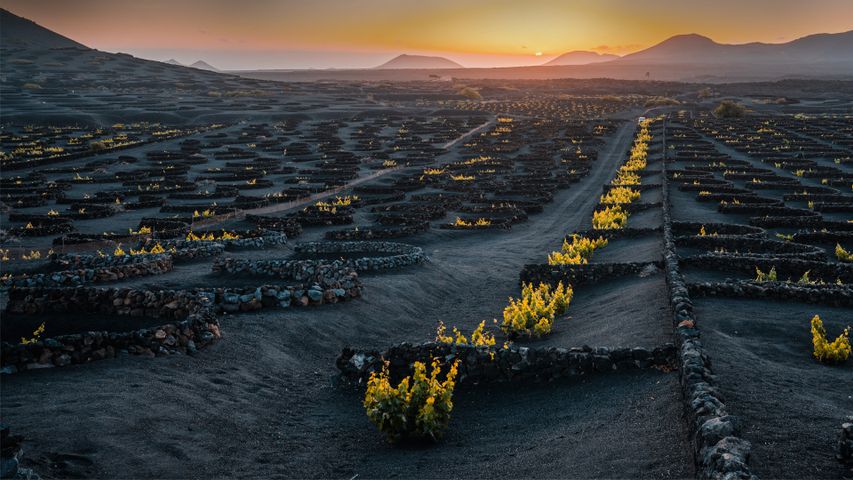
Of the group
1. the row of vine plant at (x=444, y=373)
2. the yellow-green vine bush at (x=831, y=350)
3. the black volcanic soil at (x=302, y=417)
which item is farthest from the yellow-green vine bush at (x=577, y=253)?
the yellow-green vine bush at (x=831, y=350)

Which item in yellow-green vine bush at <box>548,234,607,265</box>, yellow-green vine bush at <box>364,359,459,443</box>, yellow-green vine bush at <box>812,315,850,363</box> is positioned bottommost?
yellow-green vine bush at <box>548,234,607,265</box>

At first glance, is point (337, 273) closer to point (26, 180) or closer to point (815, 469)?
point (815, 469)

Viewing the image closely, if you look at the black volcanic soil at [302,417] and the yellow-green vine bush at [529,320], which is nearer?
the black volcanic soil at [302,417]

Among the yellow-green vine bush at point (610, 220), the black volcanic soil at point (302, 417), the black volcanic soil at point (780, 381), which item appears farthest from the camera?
the yellow-green vine bush at point (610, 220)

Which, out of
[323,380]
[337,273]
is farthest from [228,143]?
[323,380]

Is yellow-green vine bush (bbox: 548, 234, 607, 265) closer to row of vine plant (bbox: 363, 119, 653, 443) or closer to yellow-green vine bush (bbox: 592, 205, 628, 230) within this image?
row of vine plant (bbox: 363, 119, 653, 443)

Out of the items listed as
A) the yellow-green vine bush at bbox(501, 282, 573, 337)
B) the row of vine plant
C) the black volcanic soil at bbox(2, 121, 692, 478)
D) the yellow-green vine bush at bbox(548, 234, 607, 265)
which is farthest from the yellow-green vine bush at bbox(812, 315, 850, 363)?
the yellow-green vine bush at bbox(548, 234, 607, 265)

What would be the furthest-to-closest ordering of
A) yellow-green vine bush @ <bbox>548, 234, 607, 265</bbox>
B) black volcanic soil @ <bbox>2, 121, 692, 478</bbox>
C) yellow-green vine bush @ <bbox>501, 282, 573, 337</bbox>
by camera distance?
1. yellow-green vine bush @ <bbox>548, 234, 607, 265</bbox>
2. yellow-green vine bush @ <bbox>501, 282, 573, 337</bbox>
3. black volcanic soil @ <bbox>2, 121, 692, 478</bbox>

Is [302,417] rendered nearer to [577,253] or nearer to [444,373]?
[444,373]

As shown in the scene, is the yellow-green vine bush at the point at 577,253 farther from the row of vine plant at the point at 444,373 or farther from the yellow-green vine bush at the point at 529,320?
the yellow-green vine bush at the point at 529,320
